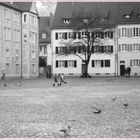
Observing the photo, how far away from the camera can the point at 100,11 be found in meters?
80.2

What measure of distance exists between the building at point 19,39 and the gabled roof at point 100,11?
10801mm

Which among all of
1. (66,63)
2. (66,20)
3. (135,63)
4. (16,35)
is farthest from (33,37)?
(135,63)

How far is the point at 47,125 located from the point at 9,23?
5220cm

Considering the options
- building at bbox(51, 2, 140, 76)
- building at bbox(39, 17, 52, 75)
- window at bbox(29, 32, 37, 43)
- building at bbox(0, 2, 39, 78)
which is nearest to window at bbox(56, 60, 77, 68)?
A: building at bbox(51, 2, 140, 76)

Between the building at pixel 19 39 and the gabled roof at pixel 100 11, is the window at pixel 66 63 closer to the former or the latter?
the gabled roof at pixel 100 11

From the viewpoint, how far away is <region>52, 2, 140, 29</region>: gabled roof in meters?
78.4

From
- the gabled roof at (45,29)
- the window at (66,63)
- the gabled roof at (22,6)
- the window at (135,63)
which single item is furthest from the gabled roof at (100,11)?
the gabled roof at (45,29)

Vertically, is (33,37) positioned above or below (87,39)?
above

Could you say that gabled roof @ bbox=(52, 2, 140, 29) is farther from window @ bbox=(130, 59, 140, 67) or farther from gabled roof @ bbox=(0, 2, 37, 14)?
gabled roof @ bbox=(0, 2, 37, 14)

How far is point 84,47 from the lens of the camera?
69.1m

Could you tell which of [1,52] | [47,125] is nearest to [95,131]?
[47,125]

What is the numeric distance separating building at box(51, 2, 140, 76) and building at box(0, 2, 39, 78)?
8616 mm

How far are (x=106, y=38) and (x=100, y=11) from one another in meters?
6.10

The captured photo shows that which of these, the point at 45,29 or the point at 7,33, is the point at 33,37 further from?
the point at 45,29
